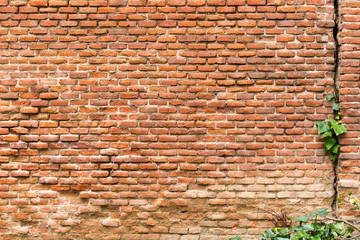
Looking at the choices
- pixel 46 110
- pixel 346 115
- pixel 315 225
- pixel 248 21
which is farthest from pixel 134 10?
pixel 315 225

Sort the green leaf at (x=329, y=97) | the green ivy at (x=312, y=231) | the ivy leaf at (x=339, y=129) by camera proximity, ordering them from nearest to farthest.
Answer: the green ivy at (x=312, y=231), the ivy leaf at (x=339, y=129), the green leaf at (x=329, y=97)

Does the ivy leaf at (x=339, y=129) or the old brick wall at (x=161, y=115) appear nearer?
the ivy leaf at (x=339, y=129)

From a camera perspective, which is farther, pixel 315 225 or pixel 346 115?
pixel 346 115

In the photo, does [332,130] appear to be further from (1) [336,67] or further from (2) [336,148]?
(1) [336,67]

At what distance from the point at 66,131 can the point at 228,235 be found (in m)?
2.11

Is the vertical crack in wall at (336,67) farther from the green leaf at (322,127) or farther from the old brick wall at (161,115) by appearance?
the green leaf at (322,127)

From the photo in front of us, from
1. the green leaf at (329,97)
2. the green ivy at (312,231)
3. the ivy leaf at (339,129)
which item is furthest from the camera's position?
the green leaf at (329,97)

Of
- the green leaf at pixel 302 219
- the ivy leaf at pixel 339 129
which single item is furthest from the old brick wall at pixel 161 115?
the green leaf at pixel 302 219

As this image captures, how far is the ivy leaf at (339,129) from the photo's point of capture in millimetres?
3217

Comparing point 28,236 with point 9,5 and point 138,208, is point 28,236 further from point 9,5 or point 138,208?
point 9,5

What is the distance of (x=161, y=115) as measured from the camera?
3.40 meters

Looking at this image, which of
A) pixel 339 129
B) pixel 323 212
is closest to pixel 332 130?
pixel 339 129

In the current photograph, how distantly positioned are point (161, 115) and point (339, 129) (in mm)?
1891

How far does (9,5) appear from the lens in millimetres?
3410
